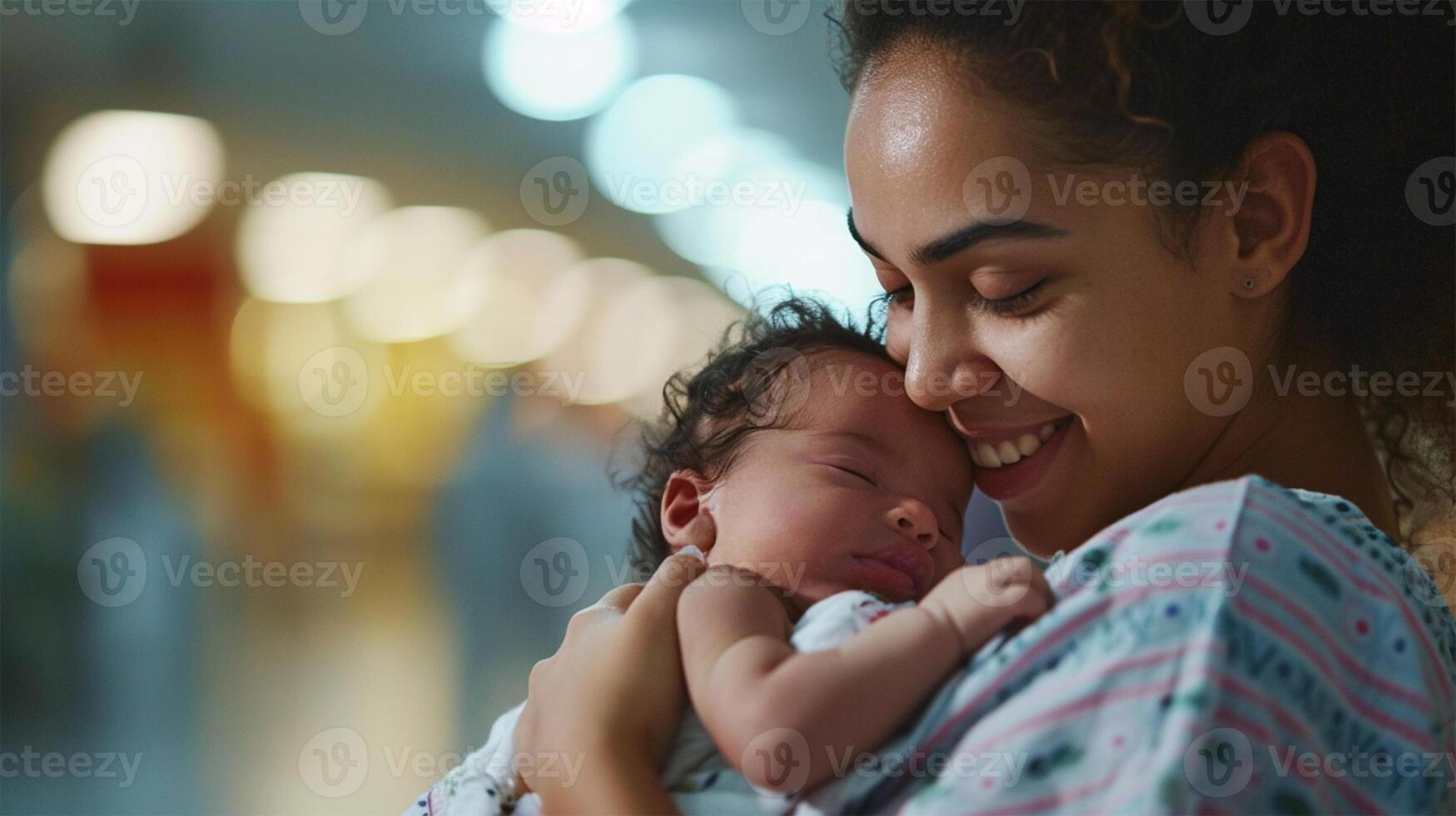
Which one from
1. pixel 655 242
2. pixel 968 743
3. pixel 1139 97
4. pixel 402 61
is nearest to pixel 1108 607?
pixel 968 743

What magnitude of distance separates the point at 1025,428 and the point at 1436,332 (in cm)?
45

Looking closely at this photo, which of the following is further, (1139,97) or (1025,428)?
(1025,428)

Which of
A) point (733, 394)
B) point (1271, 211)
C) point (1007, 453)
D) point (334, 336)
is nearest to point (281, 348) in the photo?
point (334, 336)

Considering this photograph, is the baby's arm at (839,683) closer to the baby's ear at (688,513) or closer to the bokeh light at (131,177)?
the baby's ear at (688,513)

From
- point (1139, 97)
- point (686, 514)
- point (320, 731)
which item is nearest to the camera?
point (1139, 97)

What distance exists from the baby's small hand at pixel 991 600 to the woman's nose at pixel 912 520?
0.28m

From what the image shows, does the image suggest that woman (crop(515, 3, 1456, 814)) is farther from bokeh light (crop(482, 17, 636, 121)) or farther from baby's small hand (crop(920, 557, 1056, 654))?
bokeh light (crop(482, 17, 636, 121))

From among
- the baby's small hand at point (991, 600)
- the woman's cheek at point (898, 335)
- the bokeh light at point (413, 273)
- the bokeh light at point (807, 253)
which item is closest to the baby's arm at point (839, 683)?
the baby's small hand at point (991, 600)

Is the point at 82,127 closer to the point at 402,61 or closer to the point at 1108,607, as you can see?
the point at 402,61

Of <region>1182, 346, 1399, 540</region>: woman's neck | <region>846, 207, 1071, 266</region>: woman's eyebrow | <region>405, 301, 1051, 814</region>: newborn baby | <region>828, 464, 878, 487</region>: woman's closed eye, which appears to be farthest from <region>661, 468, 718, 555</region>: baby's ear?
<region>1182, 346, 1399, 540</region>: woman's neck

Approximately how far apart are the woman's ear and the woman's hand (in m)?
0.56

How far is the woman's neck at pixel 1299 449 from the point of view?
111cm

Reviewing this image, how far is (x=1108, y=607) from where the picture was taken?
30.1 inches

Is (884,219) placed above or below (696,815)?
above
